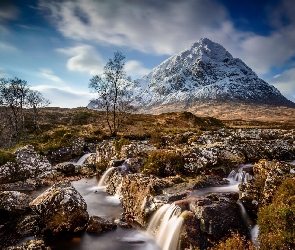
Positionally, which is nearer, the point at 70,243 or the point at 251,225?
the point at 251,225

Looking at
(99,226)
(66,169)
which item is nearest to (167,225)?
(99,226)

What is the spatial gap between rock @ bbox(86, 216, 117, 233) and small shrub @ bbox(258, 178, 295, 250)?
28.4 feet

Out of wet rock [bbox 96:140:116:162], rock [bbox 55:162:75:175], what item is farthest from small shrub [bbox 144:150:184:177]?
A: rock [bbox 55:162:75:175]

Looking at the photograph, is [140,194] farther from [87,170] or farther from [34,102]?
[34,102]

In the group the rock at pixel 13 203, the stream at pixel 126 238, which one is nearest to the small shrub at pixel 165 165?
the stream at pixel 126 238

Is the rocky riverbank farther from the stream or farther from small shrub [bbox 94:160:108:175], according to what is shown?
small shrub [bbox 94:160:108:175]

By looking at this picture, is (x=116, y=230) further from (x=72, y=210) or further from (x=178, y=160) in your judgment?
(x=178, y=160)

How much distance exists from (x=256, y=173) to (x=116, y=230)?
10527mm

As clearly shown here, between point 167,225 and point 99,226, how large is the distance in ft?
14.4

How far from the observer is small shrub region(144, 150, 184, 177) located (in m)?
20.3

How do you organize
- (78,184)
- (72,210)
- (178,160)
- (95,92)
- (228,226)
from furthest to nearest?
(95,92), (78,184), (178,160), (72,210), (228,226)

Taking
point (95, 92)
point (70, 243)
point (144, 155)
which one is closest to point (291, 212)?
point (70, 243)

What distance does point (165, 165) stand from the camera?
67.8ft

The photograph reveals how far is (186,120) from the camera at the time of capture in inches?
2544
